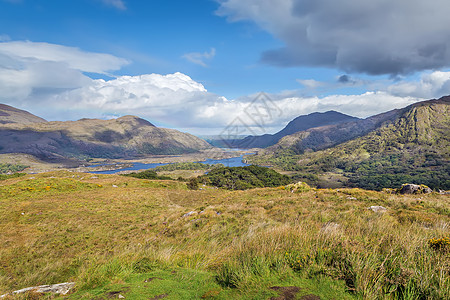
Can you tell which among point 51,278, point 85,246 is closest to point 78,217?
point 85,246

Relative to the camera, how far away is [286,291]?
3506 mm

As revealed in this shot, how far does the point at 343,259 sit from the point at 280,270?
1.33m

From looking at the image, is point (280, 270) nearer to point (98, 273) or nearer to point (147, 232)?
point (98, 273)

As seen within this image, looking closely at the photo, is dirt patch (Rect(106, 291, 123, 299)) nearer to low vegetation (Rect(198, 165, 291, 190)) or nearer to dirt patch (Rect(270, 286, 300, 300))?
dirt patch (Rect(270, 286, 300, 300))

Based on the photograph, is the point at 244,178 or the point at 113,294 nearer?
the point at 113,294

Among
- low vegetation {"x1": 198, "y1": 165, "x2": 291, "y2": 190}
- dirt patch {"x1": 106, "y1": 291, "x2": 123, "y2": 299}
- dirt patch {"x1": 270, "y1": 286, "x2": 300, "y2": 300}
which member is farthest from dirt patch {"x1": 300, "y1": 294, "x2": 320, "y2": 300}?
low vegetation {"x1": 198, "y1": 165, "x2": 291, "y2": 190}

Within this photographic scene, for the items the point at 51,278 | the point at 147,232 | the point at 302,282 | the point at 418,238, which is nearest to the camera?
the point at 302,282

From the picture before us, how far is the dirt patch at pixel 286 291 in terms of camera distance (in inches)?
131

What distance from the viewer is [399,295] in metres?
3.47

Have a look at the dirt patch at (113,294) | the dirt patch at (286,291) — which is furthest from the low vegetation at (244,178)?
the dirt patch at (286,291)

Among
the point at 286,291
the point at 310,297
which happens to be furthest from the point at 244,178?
the point at 310,297

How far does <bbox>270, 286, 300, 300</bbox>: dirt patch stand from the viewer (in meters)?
3.32

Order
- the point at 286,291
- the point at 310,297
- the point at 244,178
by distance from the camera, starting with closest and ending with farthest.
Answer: the point at 310,297, the point at 286,291, the point at 244,178

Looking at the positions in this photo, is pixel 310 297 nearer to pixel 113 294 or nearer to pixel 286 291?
pixel 286 291
